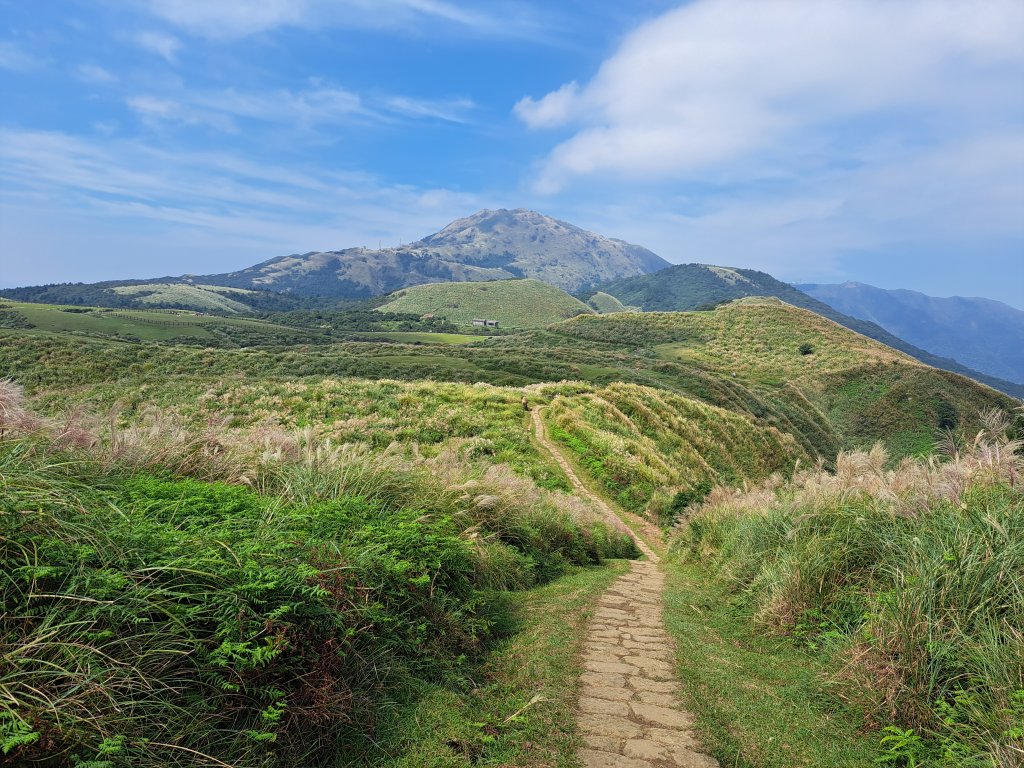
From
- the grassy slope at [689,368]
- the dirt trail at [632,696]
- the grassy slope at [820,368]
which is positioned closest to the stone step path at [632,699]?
the dirt trail at [632,696]

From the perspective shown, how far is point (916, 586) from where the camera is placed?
13.6 feet

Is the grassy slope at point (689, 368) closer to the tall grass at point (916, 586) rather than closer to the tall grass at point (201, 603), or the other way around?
the tall grass at point (201, 603)

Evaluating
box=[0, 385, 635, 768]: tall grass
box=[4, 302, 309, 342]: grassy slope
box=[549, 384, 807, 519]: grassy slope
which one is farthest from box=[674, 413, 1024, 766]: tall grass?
box=[4, 302, 309, 342]: grassy slope

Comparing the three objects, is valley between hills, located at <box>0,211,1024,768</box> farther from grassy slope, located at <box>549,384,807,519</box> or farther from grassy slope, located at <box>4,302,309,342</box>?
grassy slope, located at <box>4,302,309,342</box>

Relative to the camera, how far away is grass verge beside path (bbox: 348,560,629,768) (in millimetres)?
3391

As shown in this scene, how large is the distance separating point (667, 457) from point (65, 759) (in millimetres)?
22337

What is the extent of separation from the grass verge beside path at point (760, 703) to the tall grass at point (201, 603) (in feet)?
6.27

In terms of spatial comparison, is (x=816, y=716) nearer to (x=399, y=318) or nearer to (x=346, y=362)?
(x=346, y=362)

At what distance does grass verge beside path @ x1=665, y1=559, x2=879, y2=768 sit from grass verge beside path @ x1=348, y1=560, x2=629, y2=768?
0.99 metres

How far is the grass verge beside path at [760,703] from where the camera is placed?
3707 mm

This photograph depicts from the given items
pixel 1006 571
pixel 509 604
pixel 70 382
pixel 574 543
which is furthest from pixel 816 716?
pixel 70 382

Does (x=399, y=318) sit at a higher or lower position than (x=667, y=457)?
higher

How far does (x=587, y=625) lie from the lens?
5930mm

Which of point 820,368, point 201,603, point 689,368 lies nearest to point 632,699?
point 201,603
